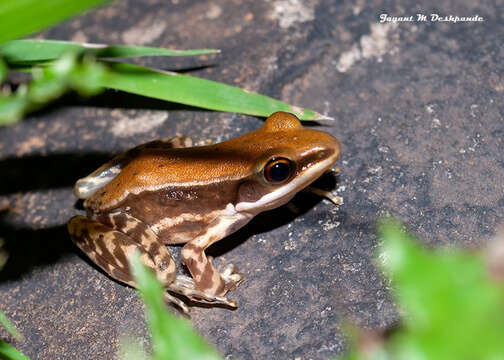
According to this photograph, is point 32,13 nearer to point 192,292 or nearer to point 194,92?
point 194,92

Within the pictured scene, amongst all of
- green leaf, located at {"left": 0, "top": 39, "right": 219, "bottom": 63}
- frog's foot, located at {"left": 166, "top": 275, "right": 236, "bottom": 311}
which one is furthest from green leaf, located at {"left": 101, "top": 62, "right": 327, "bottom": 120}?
frog's foot, located at {"left": 166, "top": 275, "right": 236, "bottom": 311}

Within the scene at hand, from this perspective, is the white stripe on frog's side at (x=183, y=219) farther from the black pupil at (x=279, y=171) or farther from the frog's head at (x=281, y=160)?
the black pupil at (x=279, y=171)

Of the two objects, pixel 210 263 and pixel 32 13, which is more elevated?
pixel 32 13

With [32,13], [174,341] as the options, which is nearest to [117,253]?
[32,13]

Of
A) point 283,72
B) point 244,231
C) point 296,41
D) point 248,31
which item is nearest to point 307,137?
point 244,231

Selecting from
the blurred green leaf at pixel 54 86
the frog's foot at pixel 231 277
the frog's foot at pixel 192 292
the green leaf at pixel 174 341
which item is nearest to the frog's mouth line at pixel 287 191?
the frog's foot at pixel 231 277

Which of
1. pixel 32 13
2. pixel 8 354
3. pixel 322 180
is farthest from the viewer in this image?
pixel 322 180

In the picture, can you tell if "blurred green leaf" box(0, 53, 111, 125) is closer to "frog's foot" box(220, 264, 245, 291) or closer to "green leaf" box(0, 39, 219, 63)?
"green leaf" box(0, 39, 219, 63)
